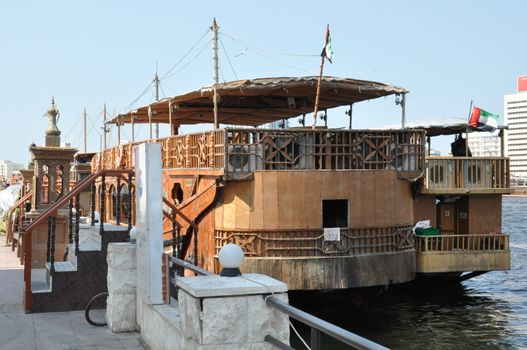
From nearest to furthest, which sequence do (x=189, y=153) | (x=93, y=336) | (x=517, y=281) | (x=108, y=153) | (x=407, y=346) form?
(x=93, y=336) → (x=407, y=346) → (x=189, y=153) → (x=517, y=281) → (x=108, y=153)

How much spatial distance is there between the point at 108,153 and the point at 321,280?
19816mm

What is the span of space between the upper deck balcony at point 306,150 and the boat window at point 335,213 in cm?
97

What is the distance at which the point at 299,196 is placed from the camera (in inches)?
633

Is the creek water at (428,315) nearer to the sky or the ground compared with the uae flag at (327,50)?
nearer to the ground

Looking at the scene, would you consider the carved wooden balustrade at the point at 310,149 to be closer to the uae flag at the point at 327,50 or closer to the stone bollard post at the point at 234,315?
the uae flag at the point at 327,50

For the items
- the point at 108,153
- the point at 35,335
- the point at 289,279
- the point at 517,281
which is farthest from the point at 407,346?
the point at 108,153

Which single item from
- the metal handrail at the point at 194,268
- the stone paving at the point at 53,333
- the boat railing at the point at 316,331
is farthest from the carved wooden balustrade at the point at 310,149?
the boat railing at the point at 316,331

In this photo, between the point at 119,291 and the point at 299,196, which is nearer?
the point at 119,291

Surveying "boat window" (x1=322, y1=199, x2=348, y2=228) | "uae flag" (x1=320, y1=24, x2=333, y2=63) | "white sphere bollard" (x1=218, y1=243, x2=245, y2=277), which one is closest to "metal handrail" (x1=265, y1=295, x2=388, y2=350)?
"white sphere bollard" (x1=218, y1=243, x2=245, y2=277)

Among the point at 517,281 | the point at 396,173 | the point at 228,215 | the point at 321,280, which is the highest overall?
the point at 396,173

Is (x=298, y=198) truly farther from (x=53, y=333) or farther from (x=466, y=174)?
(x=53, y=333)

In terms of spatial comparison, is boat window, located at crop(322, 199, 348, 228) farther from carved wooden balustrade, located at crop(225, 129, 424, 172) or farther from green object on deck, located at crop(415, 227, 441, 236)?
green object on deck, located at crop(415, 227, 441, 236)

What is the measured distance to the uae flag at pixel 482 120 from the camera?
21.1 metres

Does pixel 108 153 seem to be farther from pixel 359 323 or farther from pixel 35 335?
pixel 35 335
